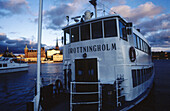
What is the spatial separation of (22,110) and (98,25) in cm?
1016

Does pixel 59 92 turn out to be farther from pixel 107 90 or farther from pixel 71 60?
pixel 107 90

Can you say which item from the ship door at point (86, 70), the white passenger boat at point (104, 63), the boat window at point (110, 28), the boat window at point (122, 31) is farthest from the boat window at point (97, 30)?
the ship door at point (86, 70)

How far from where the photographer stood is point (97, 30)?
22.9ft

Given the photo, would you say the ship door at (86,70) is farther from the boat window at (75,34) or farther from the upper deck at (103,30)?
the boat window at (75,34)

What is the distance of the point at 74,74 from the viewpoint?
7.63 metres

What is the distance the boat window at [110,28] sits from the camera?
21.4 feet

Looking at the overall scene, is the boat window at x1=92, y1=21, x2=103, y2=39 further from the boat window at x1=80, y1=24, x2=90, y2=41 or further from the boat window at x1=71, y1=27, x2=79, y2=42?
the boat window at x1=71, y1=27, x2=79, y2=42

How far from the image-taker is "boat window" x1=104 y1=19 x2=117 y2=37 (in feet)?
21.4

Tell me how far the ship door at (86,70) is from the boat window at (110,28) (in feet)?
6.42

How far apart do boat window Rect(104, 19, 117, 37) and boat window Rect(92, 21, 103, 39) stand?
1.11 ft

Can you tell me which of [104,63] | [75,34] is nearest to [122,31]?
[104,63]

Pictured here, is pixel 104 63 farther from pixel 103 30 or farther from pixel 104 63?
Result: pixel 103 30

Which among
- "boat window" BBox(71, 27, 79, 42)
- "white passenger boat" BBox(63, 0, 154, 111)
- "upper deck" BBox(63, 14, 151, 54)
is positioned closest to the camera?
"white passenger boat" BBox(63, 0, 154, 111)

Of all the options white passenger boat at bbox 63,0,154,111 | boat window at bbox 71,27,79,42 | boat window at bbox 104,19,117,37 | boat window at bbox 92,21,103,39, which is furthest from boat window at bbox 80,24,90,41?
boat window at bbox 104,19,117,37
